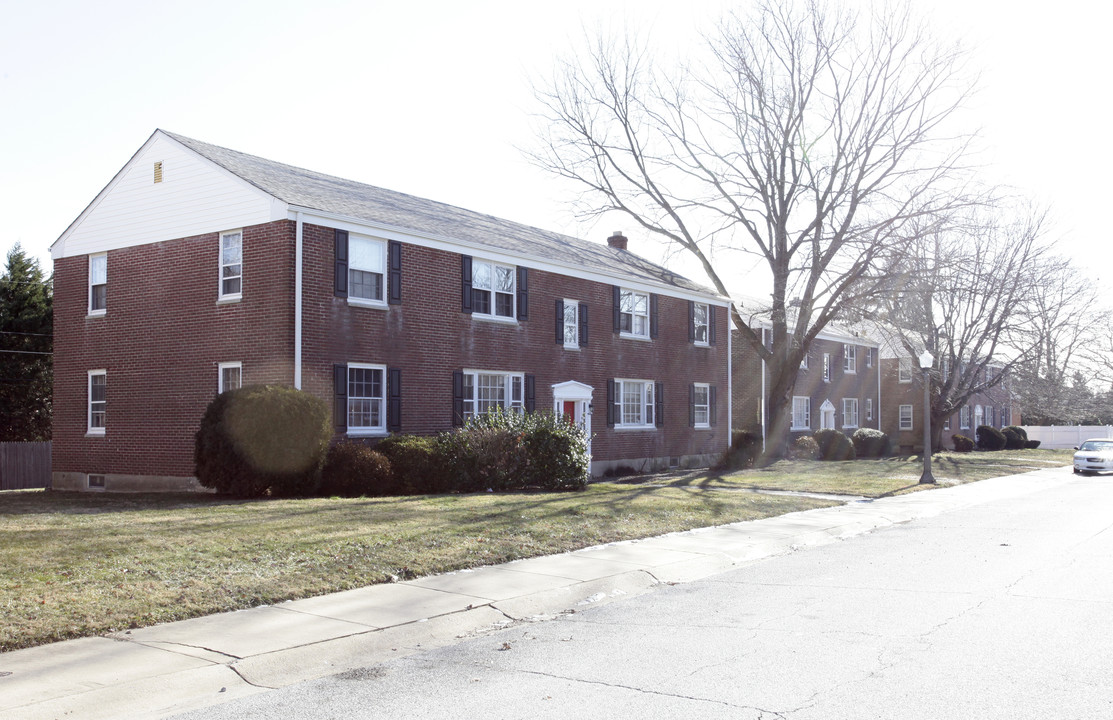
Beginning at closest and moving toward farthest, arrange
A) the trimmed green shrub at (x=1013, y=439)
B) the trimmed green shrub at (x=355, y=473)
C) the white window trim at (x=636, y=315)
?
the trimmed green shrub at (x=355, y=473), the white window trim at (x=636, y=315), the trimmed green shrub at (x=1013, y=439)

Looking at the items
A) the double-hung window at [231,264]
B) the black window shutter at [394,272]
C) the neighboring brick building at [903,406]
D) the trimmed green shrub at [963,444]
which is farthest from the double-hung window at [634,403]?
the trimmed green shrub at [963,444]

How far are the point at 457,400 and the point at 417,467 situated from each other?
4.00 m

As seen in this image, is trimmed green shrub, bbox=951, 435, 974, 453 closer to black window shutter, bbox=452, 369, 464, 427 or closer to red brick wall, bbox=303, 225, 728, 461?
red brick wall, bbox=303, 225, 728, 461

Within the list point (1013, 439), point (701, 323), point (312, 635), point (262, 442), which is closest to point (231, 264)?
point (262, 442)

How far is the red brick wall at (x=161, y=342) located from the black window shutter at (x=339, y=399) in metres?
1.18

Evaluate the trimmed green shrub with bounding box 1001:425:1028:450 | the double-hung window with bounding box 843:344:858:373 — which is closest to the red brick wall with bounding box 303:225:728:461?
the double-hung window with bounding box 843:344:858:373

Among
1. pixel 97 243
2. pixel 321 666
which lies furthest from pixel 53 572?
pixel 97 243

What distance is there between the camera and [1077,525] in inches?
611

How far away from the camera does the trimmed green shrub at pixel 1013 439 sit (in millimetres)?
59562

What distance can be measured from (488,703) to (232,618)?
308cm

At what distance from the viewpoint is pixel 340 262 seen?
20.2 metres

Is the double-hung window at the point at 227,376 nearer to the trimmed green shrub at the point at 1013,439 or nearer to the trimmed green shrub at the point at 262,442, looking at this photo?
the trimmed green shrub at the point at 262,442

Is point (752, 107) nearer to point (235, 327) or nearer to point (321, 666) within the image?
point (235, 327)

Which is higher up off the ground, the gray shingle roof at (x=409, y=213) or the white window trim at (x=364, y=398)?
the gray shingle roof at (x=409, y=213)
